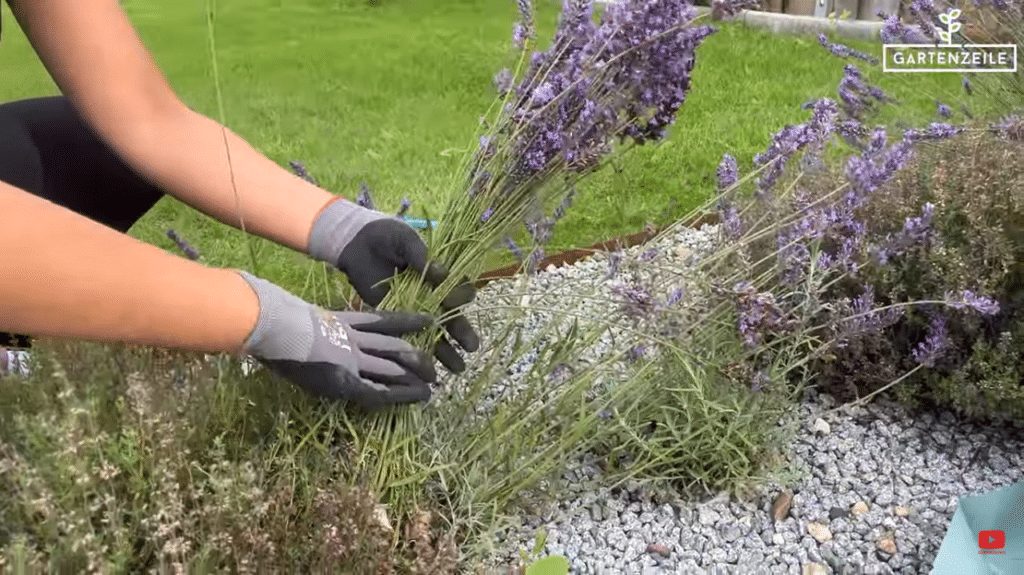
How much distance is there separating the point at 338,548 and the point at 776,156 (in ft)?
3.42

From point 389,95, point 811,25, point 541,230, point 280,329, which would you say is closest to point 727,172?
point 541,230

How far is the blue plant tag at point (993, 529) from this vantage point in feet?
6.09

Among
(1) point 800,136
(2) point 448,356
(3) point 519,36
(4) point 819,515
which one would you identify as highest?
(3) point 519,36

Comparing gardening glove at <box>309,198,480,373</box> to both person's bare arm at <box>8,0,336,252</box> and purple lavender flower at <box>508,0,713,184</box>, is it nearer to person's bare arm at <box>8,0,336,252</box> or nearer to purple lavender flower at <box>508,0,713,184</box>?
person's bare arm at <box>8,0,336,252</box>

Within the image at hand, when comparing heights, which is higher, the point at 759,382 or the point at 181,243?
the point at 181,243

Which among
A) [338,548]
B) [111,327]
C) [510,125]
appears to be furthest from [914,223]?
[111,327]

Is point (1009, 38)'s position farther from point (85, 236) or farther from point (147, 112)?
point (85, 236)

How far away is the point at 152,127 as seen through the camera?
6.40 ft

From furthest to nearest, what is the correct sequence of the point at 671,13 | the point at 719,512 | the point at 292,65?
the point at 292,65 → the point at 719,512 → the point at 671,13

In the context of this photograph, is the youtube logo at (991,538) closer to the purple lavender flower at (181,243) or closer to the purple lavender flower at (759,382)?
the purple lavender flower at (759,382)

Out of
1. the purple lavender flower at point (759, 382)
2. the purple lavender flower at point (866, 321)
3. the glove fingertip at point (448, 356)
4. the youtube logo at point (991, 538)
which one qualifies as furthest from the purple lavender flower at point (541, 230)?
the youtube logo at point (991, 538)

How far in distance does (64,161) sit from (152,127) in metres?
0.56

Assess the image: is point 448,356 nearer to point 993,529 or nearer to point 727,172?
point 727,172

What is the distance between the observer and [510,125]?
1.76 meters
